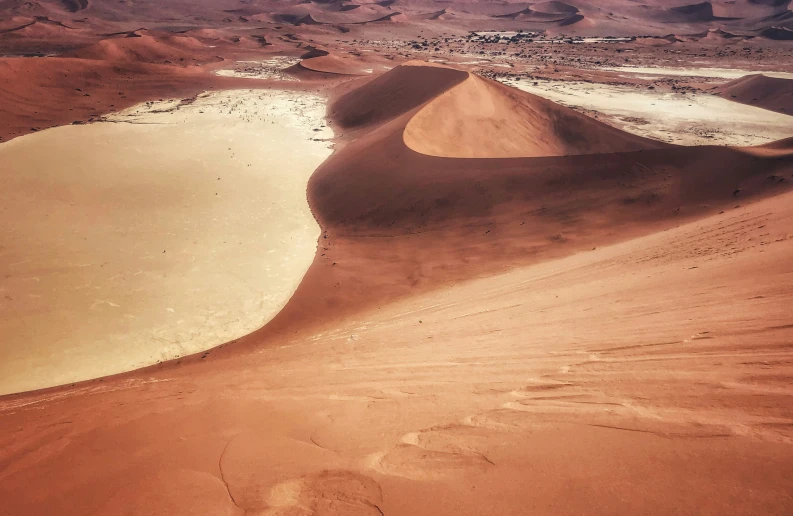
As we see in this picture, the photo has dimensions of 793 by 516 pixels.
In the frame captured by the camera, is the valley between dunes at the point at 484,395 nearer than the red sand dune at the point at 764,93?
Yes

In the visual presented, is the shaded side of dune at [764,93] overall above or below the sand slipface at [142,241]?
above

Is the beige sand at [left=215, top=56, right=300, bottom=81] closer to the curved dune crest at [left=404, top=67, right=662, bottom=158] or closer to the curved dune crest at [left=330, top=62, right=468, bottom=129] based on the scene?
the curved dune crest at [left=330, top=62, right=468, bottom=129]

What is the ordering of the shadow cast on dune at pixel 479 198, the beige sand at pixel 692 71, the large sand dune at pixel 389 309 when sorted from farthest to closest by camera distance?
the beige sand at pixel 692 71, the shadow cast on dune at pixel 479 198, the large sand dune at pixel 389 309

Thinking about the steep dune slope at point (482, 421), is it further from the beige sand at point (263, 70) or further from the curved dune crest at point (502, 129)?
the beige sand at point (263, 70)

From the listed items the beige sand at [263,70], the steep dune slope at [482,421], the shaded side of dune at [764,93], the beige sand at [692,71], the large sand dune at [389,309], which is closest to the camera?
the steep dune slope at [482,421]

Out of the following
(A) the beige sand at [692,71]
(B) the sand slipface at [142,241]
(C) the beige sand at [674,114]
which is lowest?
(B) the sand slipface at [142,241]

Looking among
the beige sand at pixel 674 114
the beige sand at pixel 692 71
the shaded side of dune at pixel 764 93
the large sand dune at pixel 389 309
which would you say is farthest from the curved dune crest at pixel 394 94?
the beige sand at pixel 692 71

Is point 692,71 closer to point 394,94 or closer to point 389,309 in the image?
point 394,94
